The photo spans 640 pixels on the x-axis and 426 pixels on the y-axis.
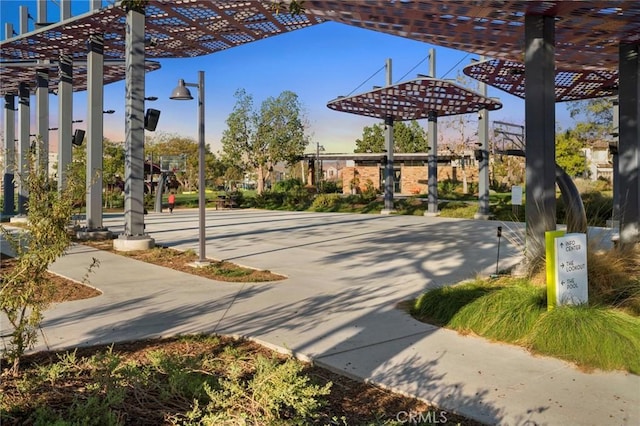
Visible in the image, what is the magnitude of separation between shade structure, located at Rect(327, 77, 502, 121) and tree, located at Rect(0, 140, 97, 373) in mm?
19107

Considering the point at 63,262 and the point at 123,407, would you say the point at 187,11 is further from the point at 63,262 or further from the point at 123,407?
the point at 123,407

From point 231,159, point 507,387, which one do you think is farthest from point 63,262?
point 231,159

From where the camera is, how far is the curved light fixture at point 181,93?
34.7 ft

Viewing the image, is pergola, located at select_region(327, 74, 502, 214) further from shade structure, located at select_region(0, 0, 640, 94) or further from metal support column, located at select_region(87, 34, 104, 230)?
metal support column, located at select_region(87, 34, 104, 230)

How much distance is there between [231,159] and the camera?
164ft

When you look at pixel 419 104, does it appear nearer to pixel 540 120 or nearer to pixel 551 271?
pixel 540 120

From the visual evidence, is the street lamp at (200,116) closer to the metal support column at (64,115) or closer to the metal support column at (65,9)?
the metal support column at (65,9)

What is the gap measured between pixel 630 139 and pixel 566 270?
669cm

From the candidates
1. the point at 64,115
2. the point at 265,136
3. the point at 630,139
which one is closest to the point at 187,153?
the point at 265,136

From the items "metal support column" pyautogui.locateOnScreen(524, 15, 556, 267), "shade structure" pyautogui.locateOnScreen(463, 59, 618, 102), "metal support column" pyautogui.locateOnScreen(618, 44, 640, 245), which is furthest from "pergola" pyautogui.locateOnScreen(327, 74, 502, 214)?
"metal support column" pyautogui.locateOnScreen(524, 15, 556, 267)

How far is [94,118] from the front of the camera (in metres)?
14.2

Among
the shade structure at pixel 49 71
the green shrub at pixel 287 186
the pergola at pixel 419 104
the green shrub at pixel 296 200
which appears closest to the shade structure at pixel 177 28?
the shade structure at pixel 49 71

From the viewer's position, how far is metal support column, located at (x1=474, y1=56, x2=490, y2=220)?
23.5 m

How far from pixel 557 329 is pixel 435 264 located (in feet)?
18.8
